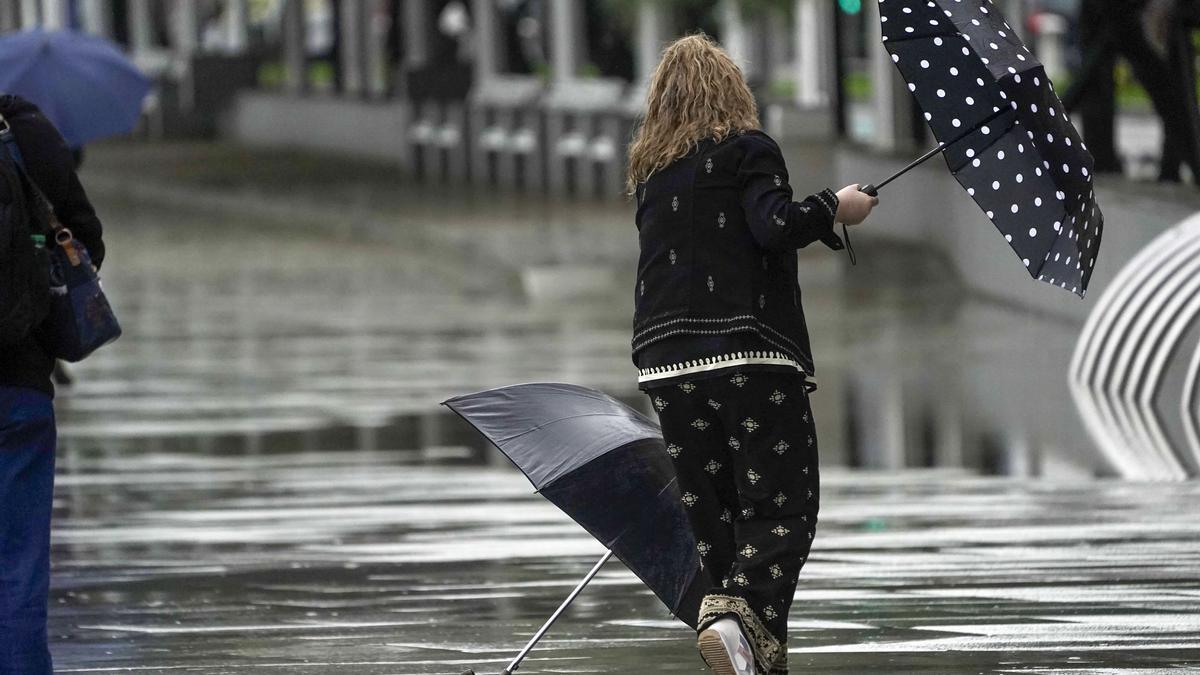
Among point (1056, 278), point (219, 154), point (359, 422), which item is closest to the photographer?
point (1056, 278)

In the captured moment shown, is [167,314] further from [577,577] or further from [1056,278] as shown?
[1056,278]

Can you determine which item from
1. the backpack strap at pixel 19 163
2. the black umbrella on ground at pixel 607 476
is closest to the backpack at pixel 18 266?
the backpack strap at pixel 19 163

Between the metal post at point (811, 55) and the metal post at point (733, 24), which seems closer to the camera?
the metal post at point (811, 55)

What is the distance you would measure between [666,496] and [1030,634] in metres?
1.47

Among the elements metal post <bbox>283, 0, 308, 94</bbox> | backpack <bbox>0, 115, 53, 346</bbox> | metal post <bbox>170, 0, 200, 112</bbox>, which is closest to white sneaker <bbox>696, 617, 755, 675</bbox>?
backpack <bbox>0, 115, 53, 346</bbox>

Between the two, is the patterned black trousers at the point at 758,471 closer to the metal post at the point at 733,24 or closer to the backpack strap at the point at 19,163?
the backpack strap at the point at 19,163

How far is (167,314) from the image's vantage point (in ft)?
65.2

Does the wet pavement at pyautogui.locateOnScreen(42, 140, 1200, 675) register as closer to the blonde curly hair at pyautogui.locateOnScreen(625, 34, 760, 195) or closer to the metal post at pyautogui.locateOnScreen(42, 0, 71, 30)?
the blonde curly hair at pyautogui.locateOnScreen(625, 34, 760, 195)

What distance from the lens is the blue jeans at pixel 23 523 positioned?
608 cm

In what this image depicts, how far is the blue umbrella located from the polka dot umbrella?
6.97 meters

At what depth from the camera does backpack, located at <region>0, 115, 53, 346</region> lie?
19.5 feet

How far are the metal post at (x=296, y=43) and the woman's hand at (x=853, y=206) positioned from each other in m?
42.1

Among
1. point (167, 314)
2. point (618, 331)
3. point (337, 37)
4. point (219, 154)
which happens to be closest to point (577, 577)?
point (618, 331)

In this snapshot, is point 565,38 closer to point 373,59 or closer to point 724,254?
point 373,59
